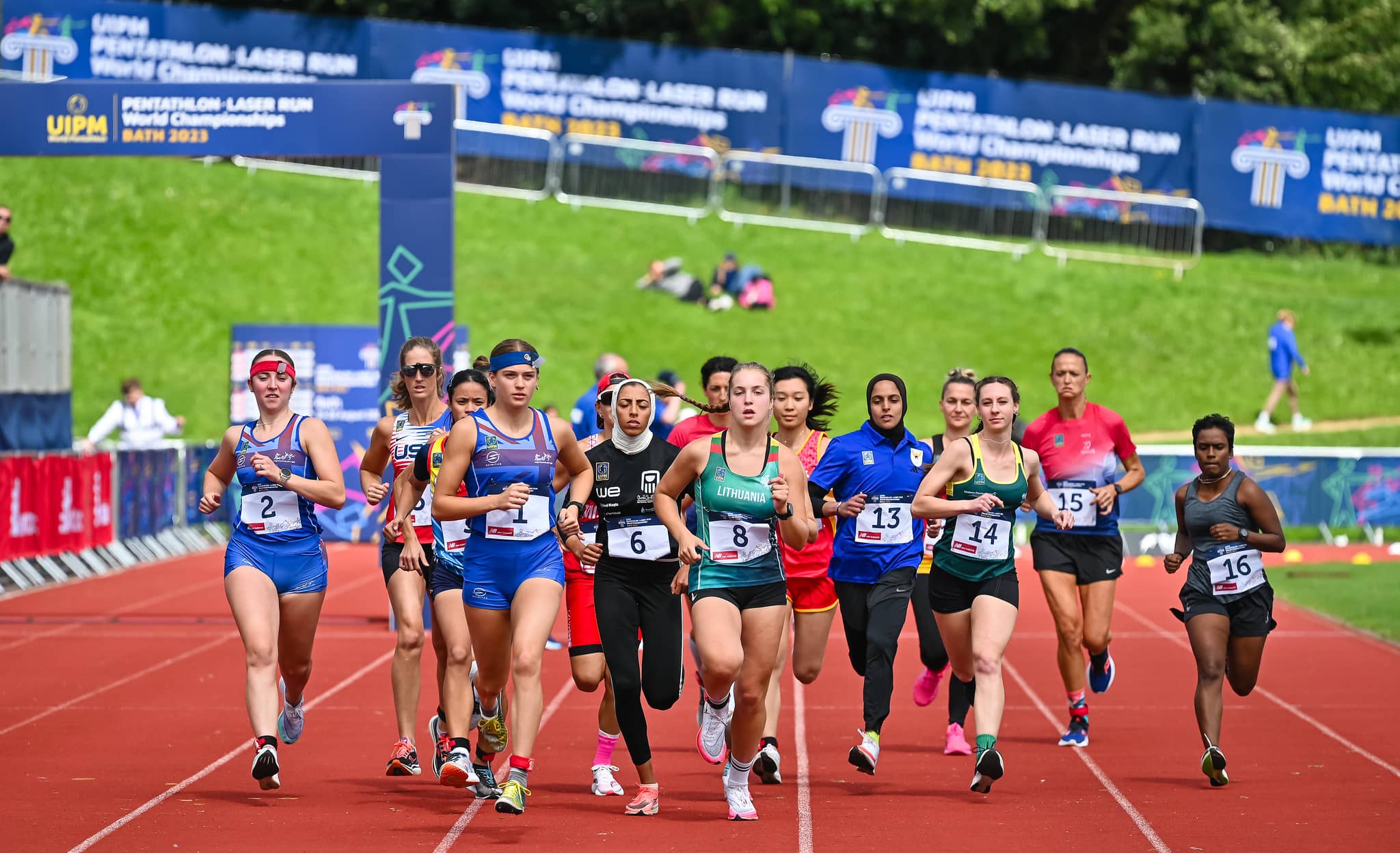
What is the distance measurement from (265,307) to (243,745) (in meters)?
24.8

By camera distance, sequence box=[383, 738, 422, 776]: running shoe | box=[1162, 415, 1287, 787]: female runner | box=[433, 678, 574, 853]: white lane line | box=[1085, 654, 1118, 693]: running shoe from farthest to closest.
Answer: box=[1085, 654, 1118, 693]: running shoe, box=[1162, 415, 1287, 787]: female runner, box=[383, 738, 422, 776]: running shoe, box=[433, 678, 574, 853]: white lane line

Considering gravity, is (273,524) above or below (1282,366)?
below

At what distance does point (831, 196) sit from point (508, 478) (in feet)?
99.3

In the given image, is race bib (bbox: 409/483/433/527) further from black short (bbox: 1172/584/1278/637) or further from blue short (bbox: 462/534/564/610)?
black short (bbox: 1172/584/1278/637)

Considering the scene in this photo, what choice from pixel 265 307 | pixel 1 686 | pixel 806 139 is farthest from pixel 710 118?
pixel 1 686

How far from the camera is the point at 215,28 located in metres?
37.9

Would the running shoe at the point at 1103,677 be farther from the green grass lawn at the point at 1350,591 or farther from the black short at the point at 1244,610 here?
the green grass lawn at the point at 1350,591

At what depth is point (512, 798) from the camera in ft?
25.1

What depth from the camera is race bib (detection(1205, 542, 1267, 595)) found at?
916 cm

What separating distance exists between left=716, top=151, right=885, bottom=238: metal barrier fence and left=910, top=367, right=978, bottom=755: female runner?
87.9 feet

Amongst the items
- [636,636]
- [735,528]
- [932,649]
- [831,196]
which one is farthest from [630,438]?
[831,196]

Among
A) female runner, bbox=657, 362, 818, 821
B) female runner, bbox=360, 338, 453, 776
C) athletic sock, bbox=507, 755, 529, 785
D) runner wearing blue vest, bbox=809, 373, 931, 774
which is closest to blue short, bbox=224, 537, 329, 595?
female runner, bbox=360, 338, 453, 776

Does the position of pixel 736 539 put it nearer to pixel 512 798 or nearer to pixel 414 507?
pixel 512 798

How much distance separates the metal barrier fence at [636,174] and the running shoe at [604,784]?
1155 inches
